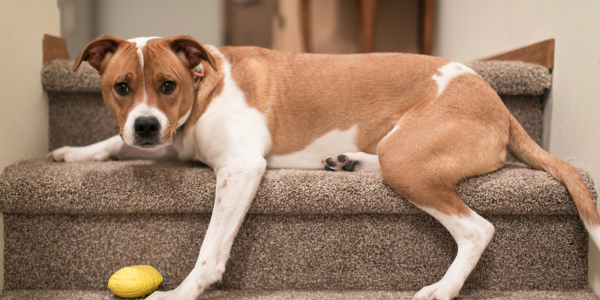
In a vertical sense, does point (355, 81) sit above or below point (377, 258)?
above

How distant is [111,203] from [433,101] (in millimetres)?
1114

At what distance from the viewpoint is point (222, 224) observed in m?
1.15

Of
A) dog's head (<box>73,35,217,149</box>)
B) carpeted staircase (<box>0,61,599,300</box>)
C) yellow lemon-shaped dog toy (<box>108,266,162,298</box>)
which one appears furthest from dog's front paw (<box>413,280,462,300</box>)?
dog's head (<box>73,35,217,149</box>)

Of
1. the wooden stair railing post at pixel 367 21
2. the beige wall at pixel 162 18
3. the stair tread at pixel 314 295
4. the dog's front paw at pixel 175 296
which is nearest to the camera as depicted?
the dog's front paw at pixel 175 296

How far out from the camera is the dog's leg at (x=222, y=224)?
109 cm

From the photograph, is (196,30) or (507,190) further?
(196,30)

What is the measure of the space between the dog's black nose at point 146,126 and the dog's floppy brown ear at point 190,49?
0.26 m

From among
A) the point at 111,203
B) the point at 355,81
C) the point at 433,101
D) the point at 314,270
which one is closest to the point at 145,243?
the point at 111,203

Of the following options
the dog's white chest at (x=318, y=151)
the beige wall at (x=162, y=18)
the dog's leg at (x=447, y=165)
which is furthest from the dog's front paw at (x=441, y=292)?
the beige wall at (x=162, y=18)

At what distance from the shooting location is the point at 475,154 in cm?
123

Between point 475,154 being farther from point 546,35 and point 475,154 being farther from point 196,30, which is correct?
point 196,30

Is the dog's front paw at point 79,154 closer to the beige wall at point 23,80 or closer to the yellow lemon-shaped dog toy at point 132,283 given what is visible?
the beige wall at point 23,80

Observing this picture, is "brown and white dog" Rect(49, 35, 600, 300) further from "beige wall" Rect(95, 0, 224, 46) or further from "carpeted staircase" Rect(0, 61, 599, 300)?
"beige wall" Rect(95, 0, 224, 46)

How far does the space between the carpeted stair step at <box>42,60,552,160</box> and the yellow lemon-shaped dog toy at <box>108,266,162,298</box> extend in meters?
0.75
